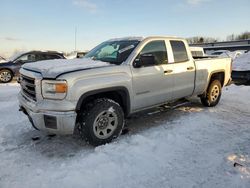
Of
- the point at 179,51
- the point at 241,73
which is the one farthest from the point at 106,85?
the point at 241,73

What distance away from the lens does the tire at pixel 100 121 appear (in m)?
4.78

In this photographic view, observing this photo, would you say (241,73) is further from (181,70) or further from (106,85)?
(106,85)

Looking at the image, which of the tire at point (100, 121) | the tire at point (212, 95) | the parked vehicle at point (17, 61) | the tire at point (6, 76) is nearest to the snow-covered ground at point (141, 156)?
the tire at point (100, 121)

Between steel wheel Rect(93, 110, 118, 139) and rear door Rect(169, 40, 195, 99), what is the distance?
186 centimetres

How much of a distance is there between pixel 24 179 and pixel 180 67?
4009 mm

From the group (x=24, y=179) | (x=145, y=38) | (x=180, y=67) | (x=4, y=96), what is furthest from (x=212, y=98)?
(x=4, y=96)

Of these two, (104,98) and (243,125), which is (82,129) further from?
(243,125)

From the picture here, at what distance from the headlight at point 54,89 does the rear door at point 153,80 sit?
145cm

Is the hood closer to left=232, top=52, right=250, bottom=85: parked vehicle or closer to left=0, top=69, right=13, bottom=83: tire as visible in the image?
left=232, top=52, right=250, bottom=85: parked vehicle

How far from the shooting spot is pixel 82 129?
4.80 meters

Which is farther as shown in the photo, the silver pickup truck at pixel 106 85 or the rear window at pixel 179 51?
the rear window at pixel 179 51

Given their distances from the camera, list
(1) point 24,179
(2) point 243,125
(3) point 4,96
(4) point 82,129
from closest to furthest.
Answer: (1) point 24,179 < (4) point 82,129 < (2) point 243,125 < (3) point 4,96

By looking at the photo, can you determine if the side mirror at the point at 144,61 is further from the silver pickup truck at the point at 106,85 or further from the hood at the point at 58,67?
the hood at the point at 58,67

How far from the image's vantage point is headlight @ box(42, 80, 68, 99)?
443 centimetres
